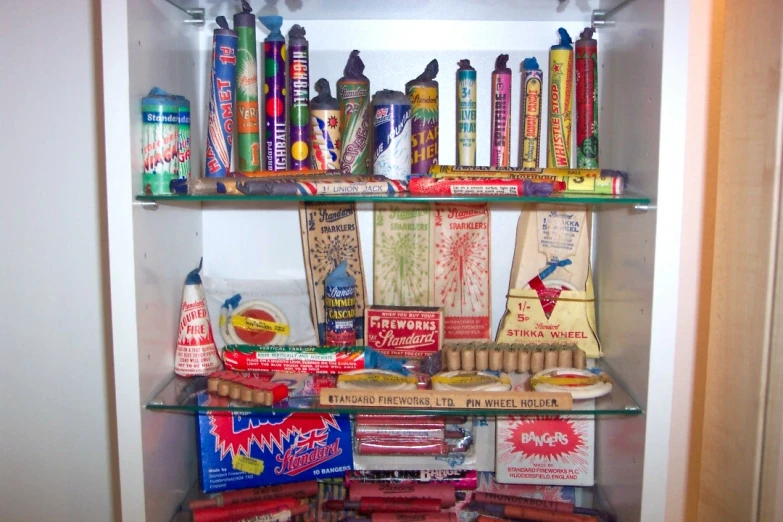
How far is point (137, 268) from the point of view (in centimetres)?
97

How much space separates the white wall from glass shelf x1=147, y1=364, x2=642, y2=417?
40 cm

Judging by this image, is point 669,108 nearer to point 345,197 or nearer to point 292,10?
point 345,197

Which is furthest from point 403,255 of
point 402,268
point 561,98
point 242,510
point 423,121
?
point 242,510

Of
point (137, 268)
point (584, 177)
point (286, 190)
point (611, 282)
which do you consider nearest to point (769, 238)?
point (611, 282)

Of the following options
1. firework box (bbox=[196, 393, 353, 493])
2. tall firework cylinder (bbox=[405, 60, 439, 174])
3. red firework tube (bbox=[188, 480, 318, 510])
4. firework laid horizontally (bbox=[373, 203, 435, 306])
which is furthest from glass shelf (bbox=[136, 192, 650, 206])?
red firework tube (bbox=[188, 480, 318, 510])

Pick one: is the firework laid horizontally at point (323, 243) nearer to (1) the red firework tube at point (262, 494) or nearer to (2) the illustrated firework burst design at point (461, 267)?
Result: (2) the illustrated firework burst design at point (461, 267)

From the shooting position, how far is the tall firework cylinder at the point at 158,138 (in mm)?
981

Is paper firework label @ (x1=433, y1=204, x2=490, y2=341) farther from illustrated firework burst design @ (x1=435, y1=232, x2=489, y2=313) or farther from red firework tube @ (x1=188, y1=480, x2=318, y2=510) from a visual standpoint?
red firework tube @ (x1=188, y1=480, x2=318, y2=510)

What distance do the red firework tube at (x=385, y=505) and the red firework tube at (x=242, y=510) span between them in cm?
7

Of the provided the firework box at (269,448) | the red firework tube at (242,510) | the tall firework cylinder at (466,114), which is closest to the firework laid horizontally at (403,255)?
the tall firework cylinder at (466,114)

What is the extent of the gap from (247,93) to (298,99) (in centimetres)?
8

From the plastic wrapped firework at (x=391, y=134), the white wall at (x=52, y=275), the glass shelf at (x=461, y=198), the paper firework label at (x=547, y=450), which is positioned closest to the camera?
the glass shelf at (x=461, y=198)

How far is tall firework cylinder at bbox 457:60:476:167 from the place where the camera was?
1137 millimetres

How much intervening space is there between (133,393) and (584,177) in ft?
2.21
